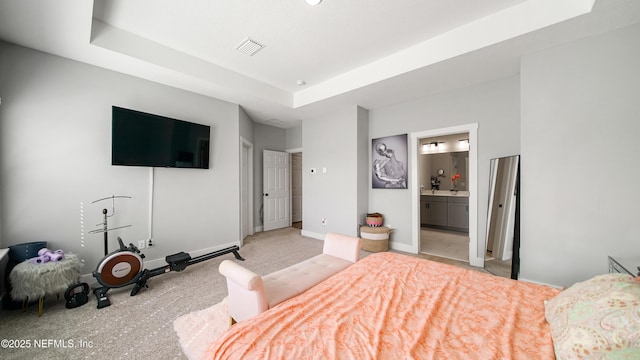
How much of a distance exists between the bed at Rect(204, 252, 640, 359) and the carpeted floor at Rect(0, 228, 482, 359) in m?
1.09

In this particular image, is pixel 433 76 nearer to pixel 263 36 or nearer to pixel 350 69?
pixel 350 69

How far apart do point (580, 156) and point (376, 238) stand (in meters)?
2.65

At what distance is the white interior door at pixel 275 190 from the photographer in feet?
18.4

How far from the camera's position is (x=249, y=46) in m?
2.79

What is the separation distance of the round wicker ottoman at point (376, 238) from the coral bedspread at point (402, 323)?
223cm

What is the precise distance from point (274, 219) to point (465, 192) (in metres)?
4.89

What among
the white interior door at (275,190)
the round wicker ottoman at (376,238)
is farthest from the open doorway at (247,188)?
the round wicker ottoman at (376,238)

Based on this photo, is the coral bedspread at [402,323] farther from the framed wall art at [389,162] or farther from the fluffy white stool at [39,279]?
the framed wall art at [389,162]

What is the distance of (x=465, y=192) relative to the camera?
5.62 metres

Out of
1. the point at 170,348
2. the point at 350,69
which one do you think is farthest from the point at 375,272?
the point at 350,69

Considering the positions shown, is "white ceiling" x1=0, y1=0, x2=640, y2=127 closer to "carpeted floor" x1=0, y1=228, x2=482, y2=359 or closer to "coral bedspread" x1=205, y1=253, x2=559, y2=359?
"coral bedspread" x1=205, y1=253, x2=559, y2=359

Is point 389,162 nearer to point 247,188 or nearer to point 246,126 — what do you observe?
point 246,126

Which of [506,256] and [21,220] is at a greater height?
[21,220]

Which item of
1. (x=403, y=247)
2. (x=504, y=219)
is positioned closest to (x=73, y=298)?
(x=403, y=247)
